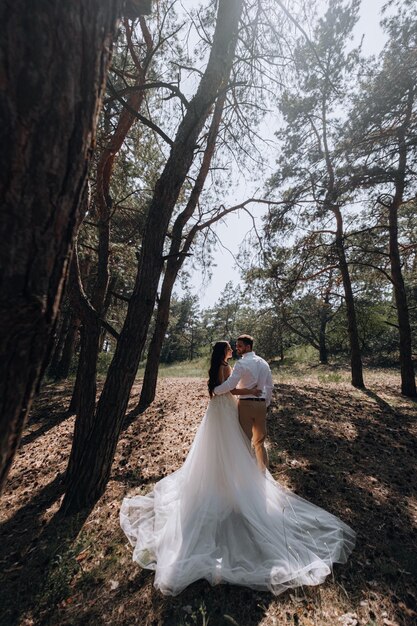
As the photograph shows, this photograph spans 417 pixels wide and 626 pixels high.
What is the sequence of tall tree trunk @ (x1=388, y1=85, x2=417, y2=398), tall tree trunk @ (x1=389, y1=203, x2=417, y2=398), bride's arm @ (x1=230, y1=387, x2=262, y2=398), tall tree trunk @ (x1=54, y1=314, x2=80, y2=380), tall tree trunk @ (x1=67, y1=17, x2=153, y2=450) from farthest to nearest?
tall tree trunk @ (x1=54, y1=314, x2=80, y2=380) < tall tree trunk @ (x1=389, y1=203, x2=417, y2=398) < tall tree trunk @ (x1=388, y1=85, x2=417, y2=398) < tall tree trunk @ (x1=67, y1=17, x2=153, y2=450) < bride's arm @ (x1=230, y1=387, x2=262, y2=398)

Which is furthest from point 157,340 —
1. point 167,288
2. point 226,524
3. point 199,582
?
point 199,582

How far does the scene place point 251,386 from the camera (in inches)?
153

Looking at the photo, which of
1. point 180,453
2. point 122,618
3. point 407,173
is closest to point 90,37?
point 122,618

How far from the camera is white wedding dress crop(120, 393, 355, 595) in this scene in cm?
271

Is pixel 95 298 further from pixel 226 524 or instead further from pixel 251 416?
pixel 226 524

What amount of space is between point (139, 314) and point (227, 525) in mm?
2712


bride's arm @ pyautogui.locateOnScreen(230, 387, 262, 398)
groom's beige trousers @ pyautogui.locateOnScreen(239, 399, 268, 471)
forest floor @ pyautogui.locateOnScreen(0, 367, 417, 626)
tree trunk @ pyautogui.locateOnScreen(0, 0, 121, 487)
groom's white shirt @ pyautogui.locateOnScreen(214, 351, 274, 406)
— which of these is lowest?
forest floor @ pyautogui.locateOnScreen(0, 367, 417, 626)

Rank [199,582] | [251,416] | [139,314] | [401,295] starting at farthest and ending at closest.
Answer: [401,295], [251,416], [139,314], [199,582]

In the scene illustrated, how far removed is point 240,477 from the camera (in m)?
3.56

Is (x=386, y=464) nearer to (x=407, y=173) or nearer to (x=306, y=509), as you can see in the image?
(x=306, y=509)

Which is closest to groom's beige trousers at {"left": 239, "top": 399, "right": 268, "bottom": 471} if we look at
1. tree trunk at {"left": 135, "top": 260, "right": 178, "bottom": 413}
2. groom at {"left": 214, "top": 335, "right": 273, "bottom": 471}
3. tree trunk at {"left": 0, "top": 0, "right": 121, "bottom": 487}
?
groom at {"left": 214, "top": 335, "right": 273, "bottom": 471}

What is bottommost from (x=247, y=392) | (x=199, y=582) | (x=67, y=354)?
(x=199, y=582)

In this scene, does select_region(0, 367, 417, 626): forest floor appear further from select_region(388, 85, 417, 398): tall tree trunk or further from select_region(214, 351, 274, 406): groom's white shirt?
select_region(388, 85, 417, 398): tall tree trunk

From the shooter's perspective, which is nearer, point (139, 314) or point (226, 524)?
point (226, 524)
